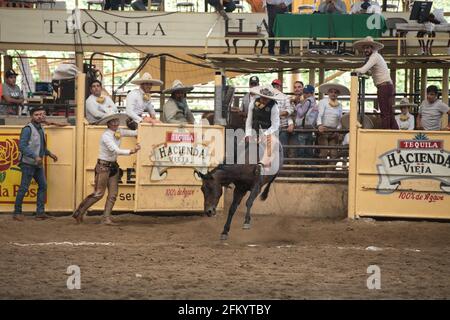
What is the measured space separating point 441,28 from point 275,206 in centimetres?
515

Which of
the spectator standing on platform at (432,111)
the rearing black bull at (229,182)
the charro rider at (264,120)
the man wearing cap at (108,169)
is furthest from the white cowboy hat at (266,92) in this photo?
the spectator standing on platform at (432,111)

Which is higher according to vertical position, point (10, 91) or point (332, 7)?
point (332, 7)

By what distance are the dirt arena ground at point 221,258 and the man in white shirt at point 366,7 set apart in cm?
543

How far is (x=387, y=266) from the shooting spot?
11273mm

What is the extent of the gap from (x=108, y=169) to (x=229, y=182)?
2.28m

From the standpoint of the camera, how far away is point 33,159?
51.1ft

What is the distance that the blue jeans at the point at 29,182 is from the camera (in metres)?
15.6

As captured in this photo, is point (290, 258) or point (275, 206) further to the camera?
point (275, 206)

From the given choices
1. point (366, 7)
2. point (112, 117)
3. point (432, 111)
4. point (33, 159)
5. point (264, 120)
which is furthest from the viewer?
point (366, 7)

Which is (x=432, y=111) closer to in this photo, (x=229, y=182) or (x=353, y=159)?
(x=353, y=159)

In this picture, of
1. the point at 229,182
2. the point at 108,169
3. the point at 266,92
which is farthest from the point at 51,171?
the point at 266,92
